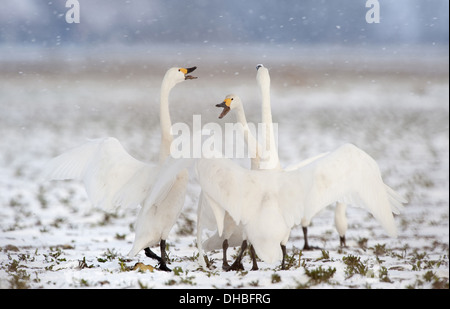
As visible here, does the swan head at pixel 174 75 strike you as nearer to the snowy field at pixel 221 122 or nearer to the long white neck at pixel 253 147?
the long white neck at pixel 253 147

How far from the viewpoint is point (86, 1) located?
1380 inches

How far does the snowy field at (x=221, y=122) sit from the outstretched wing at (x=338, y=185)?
54 cm

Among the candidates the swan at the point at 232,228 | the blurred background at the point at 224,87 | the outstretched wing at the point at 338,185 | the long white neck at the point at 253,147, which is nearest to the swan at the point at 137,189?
the swan at the point at 232,228

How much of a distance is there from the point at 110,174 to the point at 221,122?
48.5 feet

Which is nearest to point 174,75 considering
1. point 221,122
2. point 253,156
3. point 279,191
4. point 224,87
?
point 253,156

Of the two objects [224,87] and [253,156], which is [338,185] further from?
[224,87]

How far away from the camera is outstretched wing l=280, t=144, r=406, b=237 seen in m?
6.11

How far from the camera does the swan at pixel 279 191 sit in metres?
5.87

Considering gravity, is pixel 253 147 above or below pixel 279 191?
above

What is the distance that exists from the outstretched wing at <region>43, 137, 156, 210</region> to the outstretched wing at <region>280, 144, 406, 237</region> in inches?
53.4

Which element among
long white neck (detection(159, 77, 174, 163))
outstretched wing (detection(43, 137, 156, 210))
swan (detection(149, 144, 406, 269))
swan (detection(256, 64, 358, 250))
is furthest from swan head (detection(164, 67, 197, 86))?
swan (detection(149, 144, 406, 269))

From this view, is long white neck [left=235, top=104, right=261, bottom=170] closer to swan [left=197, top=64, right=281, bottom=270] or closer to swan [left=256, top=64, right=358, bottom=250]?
swan [left=197, top=64, right=281, bottom=270]

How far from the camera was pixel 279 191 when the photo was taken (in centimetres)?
615

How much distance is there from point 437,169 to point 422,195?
3.12 metres
